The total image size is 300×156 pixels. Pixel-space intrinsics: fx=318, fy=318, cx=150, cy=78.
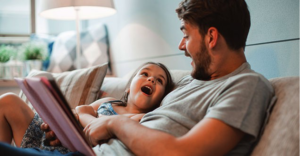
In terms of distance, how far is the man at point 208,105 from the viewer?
0.87m

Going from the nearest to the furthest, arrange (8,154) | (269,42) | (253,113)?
1. (8,154)
2. (253,113)
3. (269,42)

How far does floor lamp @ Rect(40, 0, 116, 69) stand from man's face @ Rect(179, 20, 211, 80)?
164 cm

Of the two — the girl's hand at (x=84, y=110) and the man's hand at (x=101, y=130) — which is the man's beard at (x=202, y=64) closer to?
the man's hand at (x=101, y=130)

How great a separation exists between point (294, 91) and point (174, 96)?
0.46m

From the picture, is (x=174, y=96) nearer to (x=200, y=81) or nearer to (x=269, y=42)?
(x=200, y=81)

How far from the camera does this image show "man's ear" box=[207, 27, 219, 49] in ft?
3.76

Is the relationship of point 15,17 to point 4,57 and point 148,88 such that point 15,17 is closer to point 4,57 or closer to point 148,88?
point 4,57

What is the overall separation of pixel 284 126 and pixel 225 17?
0.44 m

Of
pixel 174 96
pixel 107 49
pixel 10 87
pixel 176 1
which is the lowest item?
pixel 10 87

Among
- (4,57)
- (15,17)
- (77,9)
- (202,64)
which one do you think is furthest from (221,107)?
(15,17)

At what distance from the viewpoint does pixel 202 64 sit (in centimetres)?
121

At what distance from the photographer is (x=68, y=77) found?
2129 mm

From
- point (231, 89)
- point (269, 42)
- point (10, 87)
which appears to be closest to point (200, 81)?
point (231, 89)

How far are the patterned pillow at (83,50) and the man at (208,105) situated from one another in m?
2.06
